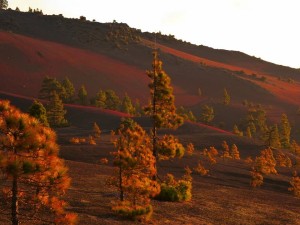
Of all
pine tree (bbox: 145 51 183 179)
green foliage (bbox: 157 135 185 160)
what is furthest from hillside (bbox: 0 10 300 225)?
pine tree (bbox: 145 51 183 179)

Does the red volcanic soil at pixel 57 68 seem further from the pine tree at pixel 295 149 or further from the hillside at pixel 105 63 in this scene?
the pine tree at pixel 295 149

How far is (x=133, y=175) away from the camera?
71.5 feet

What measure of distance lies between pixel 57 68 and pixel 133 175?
95703 millimetres

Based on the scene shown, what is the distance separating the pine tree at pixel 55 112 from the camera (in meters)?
62.6

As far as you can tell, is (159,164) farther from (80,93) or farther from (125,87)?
(125,87)

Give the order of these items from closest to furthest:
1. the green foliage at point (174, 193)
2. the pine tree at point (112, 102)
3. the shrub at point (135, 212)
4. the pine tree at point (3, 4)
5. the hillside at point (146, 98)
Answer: the shrub at point (135, 212)
the hillside at point (146, 98)
the green foliage at point (174, 193)
the pine tree at point (112, 102)
the pine tree at point (3, 4)

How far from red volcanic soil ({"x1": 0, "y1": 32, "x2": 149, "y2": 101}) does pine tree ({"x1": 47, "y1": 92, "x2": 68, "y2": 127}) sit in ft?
94.1

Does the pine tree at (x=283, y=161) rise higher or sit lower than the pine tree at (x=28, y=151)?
lower

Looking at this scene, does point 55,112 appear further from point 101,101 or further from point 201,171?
point 201,171

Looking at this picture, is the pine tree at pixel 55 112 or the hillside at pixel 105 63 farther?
the hillside at pixel 105 63

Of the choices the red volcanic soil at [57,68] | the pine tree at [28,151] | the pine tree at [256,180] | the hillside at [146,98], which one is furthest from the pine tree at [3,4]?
the pine tree at [28,151]

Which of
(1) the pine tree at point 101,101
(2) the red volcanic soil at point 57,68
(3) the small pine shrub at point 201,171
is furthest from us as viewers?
(2) the red volcanic soil at point 57,68

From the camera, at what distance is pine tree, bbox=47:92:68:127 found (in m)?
62.6

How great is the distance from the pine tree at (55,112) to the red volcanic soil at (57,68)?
1130 inches
